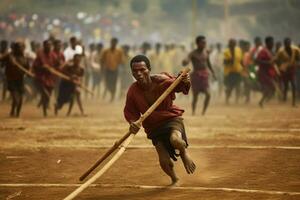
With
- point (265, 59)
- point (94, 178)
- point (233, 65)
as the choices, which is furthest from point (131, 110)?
point (233, 65)

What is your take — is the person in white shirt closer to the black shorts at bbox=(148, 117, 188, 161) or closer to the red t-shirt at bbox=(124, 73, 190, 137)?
the red t-shirt at bbox=(124, 73, 190, 137)

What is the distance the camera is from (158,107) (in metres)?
6.29

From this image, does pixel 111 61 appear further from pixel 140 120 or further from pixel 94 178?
pixel 94 178

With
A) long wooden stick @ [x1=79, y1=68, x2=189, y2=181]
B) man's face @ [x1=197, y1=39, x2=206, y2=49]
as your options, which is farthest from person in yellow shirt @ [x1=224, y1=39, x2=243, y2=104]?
long wooden stick @ [x1=79, y1=68, x2=189, y2=181]

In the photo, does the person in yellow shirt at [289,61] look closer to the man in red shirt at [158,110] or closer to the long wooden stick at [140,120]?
the man in red shirt at [158,110]

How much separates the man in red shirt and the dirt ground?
1.16 feet

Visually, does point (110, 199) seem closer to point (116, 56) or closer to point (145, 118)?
point (145, 118)

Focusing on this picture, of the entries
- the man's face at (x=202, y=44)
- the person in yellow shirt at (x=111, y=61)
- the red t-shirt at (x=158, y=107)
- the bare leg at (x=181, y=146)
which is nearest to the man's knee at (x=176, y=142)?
the bare leg at (x=181, y=146)

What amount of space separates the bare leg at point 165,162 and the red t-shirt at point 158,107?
0.23 meters

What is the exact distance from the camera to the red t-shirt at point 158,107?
623 centimetres

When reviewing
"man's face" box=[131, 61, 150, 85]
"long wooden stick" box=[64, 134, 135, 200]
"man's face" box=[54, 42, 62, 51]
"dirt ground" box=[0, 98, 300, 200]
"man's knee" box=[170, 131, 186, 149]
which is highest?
"man's face" box=[54, 42, 62, 51]

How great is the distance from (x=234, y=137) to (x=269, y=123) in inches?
100.0

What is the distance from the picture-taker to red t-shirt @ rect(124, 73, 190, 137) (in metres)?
6.23

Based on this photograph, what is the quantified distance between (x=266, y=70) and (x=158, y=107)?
38.5ft
